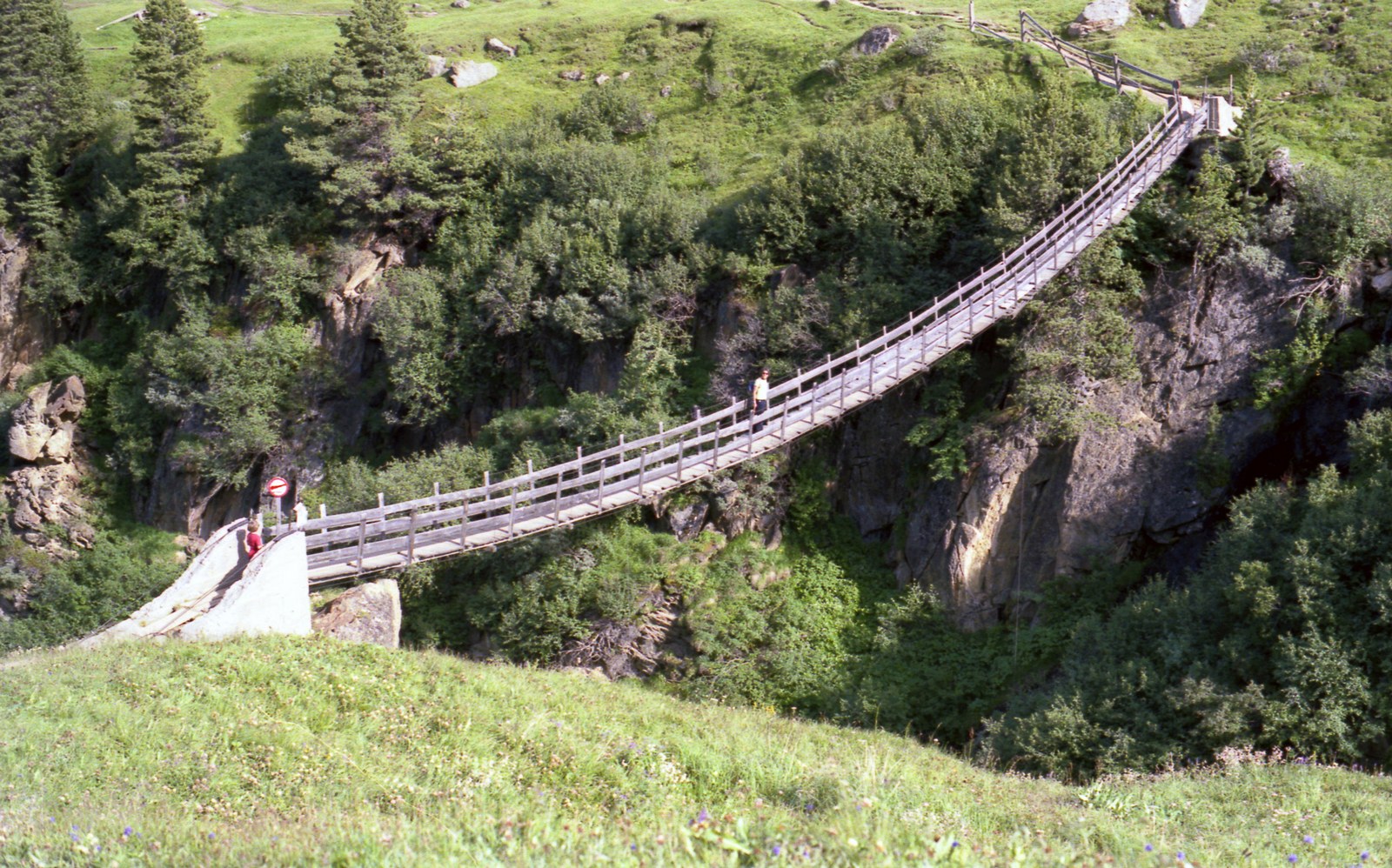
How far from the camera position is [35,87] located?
4044 centimetres

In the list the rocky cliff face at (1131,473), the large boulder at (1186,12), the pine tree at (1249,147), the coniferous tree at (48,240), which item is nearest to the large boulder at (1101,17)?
the large boulder at (1186,12)

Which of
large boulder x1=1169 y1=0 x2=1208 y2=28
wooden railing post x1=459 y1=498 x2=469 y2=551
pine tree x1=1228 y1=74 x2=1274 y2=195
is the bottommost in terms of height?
wooden railing post x1=459 y1=498 x2=469 y2=551

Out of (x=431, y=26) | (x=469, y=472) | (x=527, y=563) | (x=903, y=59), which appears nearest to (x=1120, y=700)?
(x=527, y=563)

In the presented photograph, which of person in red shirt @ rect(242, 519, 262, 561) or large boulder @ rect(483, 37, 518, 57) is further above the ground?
large boulder @ rect(483, 37, 518, 57)

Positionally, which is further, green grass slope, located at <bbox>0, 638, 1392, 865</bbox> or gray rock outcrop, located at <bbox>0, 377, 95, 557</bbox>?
gray rock outcrop, located at <bbox>0, 377, 95, 557</bbox>

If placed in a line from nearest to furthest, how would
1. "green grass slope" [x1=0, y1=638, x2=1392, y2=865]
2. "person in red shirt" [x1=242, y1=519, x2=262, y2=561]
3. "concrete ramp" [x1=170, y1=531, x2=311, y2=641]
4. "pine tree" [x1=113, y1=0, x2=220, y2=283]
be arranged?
1. "green grass slope" [x1=0, y1=638, x2=1392, y2=865]
2. "concrete ramp" [x1=170, y1=531, x2=311, y2=641]
3. "person in red shirt" [x1=242, y1=519, x2=262, y2=561]
4. "pine tree" [x1=113, y1=0, x2=220, y2=283]

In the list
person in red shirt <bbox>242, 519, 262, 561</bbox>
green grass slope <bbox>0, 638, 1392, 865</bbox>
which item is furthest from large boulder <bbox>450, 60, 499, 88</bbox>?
green grass slope <bbox>0, 638, 1392, 865</bbox>

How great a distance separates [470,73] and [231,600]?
30241 millimetres

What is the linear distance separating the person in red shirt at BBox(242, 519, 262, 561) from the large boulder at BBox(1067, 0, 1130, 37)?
30.4 metres

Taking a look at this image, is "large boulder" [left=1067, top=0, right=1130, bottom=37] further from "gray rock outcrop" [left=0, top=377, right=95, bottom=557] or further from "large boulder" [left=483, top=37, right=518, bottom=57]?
"gray rock outcrop" [left=0, top=377, right=95, bottom=557]

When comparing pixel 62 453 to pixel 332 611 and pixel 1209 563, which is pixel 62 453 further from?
pixel 1209 563

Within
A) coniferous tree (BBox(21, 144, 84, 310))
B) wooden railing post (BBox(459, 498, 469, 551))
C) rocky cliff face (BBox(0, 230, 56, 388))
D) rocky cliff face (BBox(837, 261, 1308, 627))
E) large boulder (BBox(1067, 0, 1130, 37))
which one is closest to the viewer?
wooden railing post (BBox(459, 498, 469, 551))

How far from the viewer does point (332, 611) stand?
1758 centimetres

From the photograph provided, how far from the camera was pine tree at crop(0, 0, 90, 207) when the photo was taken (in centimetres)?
3916
